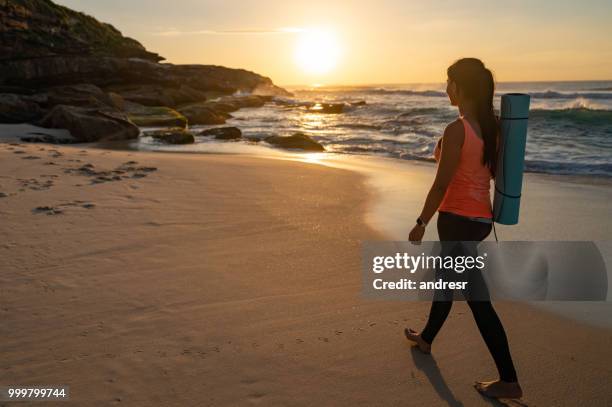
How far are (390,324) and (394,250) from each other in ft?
5.58

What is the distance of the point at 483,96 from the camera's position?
102 inches

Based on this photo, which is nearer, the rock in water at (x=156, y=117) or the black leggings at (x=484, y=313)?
the black leggings at (x=484, y=313)

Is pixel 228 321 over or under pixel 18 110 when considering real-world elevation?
under

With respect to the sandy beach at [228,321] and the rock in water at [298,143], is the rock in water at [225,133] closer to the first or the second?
the rock in water at [298,143]

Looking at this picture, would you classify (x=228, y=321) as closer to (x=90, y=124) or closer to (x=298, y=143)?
(x=298, y=143)

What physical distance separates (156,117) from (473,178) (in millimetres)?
21330

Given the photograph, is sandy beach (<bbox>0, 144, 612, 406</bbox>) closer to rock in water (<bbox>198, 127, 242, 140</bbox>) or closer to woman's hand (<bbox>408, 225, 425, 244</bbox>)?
woman's hand (<bbox>408, 225, 425, 244</bbox>)

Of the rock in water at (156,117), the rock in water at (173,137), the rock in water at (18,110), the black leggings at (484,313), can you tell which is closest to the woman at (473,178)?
the black leggings at (484,313)

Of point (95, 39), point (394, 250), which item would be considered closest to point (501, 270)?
point (394, 250)

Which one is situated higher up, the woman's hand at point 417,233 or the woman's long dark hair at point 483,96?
the woman's long dark hair at point 483,96

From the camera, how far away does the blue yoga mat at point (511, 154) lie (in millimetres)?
2549

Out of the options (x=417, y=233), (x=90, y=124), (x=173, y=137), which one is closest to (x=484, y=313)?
(x=417, y=233)

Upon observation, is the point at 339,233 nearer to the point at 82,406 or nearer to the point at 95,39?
the point at 82,406

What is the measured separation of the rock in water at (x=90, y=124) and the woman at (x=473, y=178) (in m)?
14.5
